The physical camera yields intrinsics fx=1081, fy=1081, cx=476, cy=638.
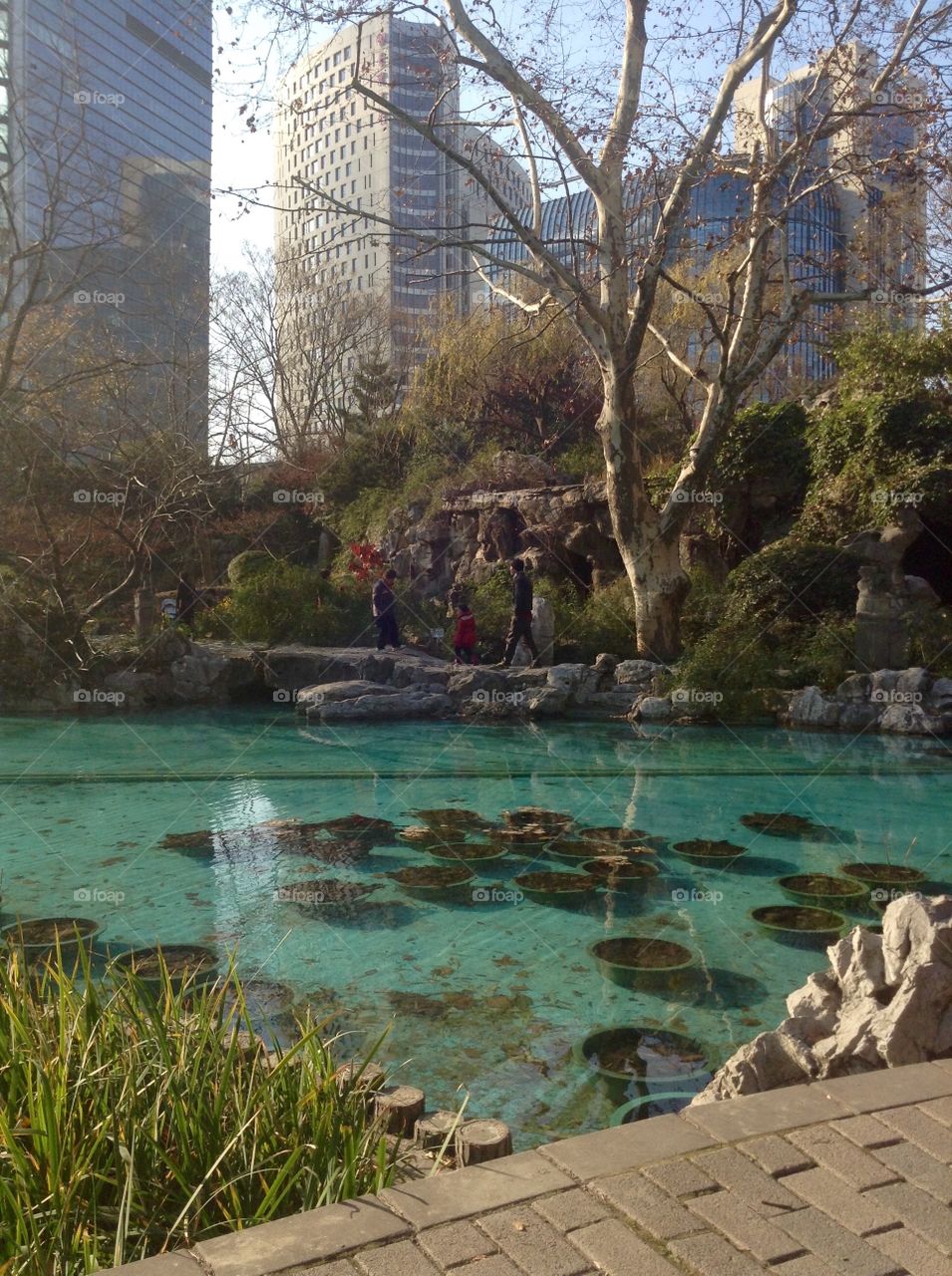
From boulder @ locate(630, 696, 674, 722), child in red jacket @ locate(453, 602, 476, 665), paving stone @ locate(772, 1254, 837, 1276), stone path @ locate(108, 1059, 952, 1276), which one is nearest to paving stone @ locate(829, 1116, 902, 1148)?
stone path @ locate(108, 1059, 952, 1276)

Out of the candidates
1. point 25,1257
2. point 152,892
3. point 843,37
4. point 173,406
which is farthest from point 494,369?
point 25,1257

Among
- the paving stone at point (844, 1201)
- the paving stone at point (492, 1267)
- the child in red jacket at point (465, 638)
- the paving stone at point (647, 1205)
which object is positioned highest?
the child in red jacket at point (465, 638)

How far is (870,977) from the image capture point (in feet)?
10.9

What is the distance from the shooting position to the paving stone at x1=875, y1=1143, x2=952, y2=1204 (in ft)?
7.70

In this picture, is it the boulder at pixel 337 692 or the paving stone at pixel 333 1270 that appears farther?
the boulder at pixel 337 692

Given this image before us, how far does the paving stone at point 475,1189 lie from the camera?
223 centimetres

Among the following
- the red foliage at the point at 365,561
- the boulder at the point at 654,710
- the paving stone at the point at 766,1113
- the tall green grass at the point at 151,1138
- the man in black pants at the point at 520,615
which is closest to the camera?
the tall green grass at the point at 151,1138

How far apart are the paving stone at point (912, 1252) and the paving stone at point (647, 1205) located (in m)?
0.37

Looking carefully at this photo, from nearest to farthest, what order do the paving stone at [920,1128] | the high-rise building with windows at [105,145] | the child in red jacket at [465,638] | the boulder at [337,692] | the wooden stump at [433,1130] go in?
the paving stone at [920,1128]
the wooden stump at [433,1130]
the boulder at [337,692]
the high-rise building with windows at [105,145]
the child in red jacket at [465,638]

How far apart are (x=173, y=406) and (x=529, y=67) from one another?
28.2 feet

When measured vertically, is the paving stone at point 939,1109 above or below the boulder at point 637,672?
below

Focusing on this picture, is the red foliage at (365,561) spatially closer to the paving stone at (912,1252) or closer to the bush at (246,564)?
the bush at (246,564)

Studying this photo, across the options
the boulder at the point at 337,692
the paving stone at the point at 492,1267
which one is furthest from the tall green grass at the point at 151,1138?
the boulder at the point at 337,692

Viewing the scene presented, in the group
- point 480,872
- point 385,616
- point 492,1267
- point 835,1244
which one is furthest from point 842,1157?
point 385,616
